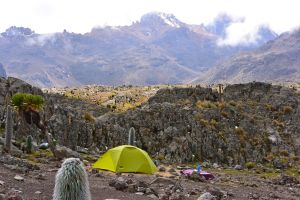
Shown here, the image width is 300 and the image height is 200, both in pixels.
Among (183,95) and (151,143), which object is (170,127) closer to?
(151,143)

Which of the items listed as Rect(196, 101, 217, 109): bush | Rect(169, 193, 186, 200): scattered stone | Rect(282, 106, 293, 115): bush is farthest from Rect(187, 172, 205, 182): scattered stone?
Rect(282, 106, 293, 115): bush

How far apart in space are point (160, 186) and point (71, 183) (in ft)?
39.8

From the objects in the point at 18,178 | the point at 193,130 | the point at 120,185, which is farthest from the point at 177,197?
the point at 193,130

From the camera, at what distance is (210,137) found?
142 ft

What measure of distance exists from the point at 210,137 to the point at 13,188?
2723cm

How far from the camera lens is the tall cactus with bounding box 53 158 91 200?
11.7m

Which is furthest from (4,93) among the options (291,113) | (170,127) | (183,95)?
(291,113)

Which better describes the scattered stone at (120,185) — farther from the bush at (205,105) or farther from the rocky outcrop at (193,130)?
the bush at (205,105)

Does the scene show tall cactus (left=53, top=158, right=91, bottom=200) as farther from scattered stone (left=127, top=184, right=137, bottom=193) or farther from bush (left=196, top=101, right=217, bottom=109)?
bush (left=196, top=101, right=217, bottom=109)

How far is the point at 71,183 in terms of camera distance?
11711 millimetres

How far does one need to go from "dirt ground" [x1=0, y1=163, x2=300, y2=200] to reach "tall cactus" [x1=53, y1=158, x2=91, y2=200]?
19.7 feet

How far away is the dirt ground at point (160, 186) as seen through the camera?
19172mm

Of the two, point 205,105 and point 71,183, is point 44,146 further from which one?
point 71,183

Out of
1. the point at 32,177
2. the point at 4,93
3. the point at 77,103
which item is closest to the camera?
the point at 32,177
